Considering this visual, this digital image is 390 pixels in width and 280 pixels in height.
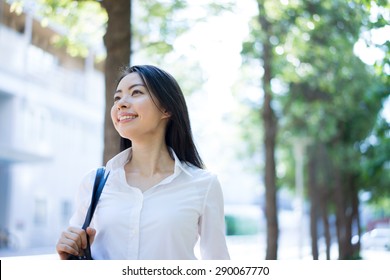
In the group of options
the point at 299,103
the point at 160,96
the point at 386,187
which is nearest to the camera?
the point at 160,96

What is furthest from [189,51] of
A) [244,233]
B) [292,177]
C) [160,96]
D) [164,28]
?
[244,233]

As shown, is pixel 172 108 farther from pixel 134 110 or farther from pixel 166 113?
pixel 134 110

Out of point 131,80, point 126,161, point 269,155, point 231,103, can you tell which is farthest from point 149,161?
point 231,103

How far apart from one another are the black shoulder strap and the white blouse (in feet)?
0.07

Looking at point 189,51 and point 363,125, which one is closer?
point 189,51

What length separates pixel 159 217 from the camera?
2.27 m

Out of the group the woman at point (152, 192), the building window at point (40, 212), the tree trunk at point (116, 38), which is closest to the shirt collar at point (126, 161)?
the woman at point (152, 192)

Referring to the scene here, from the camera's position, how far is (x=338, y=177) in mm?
17469

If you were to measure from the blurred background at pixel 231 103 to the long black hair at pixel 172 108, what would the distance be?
0.43ft

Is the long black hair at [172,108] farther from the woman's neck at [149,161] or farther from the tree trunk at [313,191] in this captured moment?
the tree trunk at [313,191]

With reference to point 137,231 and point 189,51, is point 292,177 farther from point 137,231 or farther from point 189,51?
point 137,231

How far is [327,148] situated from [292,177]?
854cm

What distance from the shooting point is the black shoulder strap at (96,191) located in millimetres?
2281

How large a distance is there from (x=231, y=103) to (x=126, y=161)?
514 inches
